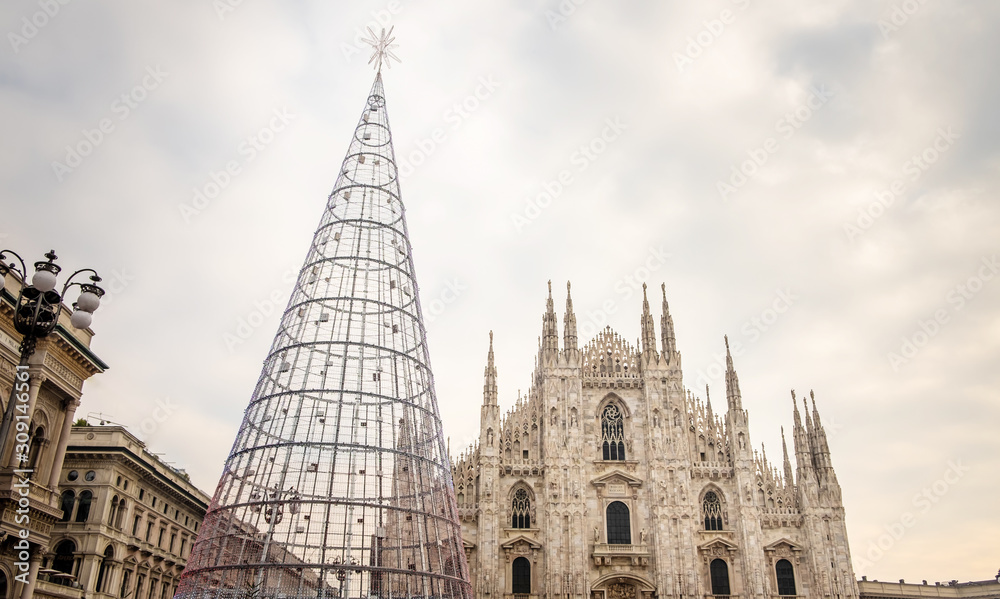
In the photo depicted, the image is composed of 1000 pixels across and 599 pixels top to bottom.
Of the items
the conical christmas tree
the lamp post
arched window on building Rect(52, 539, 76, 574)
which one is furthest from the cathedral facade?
the lamp post

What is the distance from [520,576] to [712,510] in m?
12.9

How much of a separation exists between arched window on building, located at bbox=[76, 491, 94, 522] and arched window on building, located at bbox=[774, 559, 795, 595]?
38677 millimetres

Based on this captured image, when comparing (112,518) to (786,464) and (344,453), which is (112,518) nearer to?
(344,453)

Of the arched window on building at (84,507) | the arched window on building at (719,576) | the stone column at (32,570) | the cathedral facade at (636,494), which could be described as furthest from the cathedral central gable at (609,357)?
the stone column at (32,570)

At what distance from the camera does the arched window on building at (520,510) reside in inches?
1812

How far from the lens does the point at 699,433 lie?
49.0 meters

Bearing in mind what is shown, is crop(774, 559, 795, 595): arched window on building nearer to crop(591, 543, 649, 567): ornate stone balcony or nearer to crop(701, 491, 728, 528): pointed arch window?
crop(701, 491, 728, 528): pointed arch window

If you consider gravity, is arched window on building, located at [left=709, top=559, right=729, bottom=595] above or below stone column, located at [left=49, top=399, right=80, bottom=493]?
below

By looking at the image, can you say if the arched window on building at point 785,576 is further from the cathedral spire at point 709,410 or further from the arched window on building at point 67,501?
the arched window on building at point 67,501

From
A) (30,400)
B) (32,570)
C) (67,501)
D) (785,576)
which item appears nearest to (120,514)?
(67,501)

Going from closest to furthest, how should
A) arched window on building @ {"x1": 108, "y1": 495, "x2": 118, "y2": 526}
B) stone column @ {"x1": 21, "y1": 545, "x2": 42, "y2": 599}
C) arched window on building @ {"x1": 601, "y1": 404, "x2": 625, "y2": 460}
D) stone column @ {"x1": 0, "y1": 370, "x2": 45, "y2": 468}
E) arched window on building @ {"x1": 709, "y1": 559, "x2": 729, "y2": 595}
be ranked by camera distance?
stone column @ {"x1": 0, "y1": 370, "x2": 45, "y2": 468}
stone column @ {"x1": 21, "y1": 545, "x2": 42, "y2": 599}
arched window on building @ {"x1": 108, "y1": 495, "x2": 118, "y2": 526}
arched window on building @ {"x1": 709, "y1": 559, "x2": 729, "y2": 595}
arched window on building @ {"x1": 601, "y1": 404, "x2": 625, "y2": 460}

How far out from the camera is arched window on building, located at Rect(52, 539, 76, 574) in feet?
112

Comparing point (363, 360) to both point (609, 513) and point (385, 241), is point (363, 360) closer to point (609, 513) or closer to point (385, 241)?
point (385, 241)

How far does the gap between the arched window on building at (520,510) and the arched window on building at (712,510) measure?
11.2 meters
